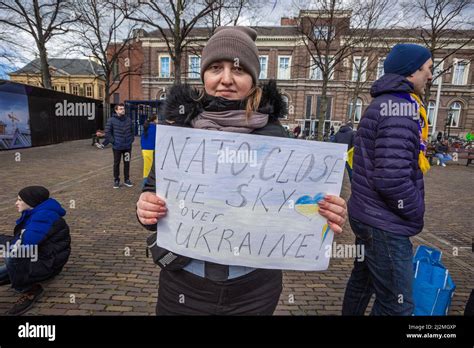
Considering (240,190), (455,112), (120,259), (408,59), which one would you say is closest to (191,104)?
(240,190)

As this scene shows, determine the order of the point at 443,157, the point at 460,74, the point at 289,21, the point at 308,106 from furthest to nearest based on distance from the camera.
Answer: the point at 308,106
the point at 460,74
the point at 289,21
the point at 443,157

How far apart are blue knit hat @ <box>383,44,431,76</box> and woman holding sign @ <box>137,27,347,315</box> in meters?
1.07

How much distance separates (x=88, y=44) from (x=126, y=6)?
13.2 m

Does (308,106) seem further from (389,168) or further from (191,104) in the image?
(191,104)

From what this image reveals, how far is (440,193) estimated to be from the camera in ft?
31.0

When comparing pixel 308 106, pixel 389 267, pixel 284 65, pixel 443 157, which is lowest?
pixel 443 157

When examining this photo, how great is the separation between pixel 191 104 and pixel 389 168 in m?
1.29

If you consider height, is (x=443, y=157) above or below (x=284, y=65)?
below

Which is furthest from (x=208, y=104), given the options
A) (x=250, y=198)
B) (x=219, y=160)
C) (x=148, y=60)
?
(x=148, y=60)

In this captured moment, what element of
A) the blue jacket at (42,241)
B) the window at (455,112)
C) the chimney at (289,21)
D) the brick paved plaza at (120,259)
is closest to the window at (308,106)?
the chimney at (289,21)

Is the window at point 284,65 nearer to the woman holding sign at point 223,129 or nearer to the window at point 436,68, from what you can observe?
the window at point 436,68

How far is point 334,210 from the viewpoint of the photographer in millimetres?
1343
